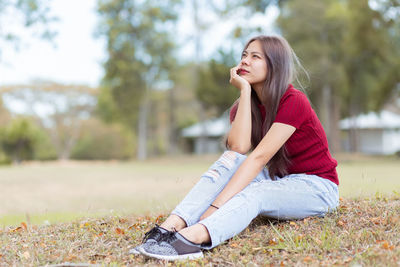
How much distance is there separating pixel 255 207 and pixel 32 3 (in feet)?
42.5

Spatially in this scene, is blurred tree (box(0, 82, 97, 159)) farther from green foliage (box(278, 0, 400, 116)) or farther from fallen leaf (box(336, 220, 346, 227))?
fallen leaf (box(336, 220, 346, 227))

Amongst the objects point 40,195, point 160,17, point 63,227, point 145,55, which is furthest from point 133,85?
point 63,227

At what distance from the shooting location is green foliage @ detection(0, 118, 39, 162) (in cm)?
2947

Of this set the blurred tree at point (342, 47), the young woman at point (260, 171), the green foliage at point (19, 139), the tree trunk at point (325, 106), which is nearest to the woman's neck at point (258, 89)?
the young woman at point (260, 171)

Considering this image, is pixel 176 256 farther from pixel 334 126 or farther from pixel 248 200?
pixel 334 126

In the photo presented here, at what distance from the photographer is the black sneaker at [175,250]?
7.97 feet

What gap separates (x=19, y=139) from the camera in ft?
98.0

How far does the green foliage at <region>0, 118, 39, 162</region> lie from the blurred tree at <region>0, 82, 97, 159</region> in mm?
6149

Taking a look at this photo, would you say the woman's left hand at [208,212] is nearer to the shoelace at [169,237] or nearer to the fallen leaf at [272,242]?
the shoelace at [169,237]

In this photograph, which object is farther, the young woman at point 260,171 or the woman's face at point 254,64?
the woman's face at point 254,64

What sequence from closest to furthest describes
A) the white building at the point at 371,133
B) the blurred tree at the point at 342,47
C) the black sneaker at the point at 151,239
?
the black sneaker at the point at 151,239
the blurred tree at the point at 342,47
the white building at the point at 371,133

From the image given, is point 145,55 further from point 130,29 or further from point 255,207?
point 255,207

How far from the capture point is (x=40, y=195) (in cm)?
1019

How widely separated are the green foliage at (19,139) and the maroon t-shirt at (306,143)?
2986 centimetres
